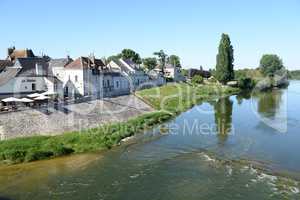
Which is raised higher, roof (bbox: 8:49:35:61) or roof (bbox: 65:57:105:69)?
roof (bbox: 8:49:35:61)

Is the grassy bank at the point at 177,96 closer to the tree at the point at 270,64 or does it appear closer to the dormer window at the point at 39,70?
the dormer window at the point at 39,70

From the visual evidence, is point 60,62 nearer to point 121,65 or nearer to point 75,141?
point 121,65

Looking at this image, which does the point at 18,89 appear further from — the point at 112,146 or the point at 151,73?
the point at 151,73

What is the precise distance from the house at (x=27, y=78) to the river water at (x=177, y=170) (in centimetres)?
1785

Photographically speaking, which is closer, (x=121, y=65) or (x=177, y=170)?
(x=177, y=170)

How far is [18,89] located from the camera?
1710 inches

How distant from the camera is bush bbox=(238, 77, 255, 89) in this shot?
10396 cm

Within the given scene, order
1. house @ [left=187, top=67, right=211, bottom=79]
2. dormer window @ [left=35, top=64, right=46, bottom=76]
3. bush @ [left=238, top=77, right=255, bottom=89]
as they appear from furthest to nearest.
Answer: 1. house @ [left=187, top=67, right=211, bottom=79]
2. bush @ [left=238, top=77, right=255, bottom=89]
3. dormer window @ [left=35, top=64, right=46, bottom=76]

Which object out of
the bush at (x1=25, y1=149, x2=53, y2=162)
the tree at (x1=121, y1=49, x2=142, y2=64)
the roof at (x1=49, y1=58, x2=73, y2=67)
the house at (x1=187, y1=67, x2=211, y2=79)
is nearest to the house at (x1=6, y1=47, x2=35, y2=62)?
the roof at (x1=49, y1=58, x2=73, y2=67)

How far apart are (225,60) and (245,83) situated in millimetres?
19789

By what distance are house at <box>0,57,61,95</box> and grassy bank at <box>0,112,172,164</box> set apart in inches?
531

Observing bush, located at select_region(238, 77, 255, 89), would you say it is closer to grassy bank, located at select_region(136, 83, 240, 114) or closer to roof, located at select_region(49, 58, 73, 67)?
grassy bank, located at select_region(136, 83, 240, 114)

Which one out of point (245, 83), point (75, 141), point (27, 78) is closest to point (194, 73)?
point (245, 83)

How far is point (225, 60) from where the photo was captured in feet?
299
